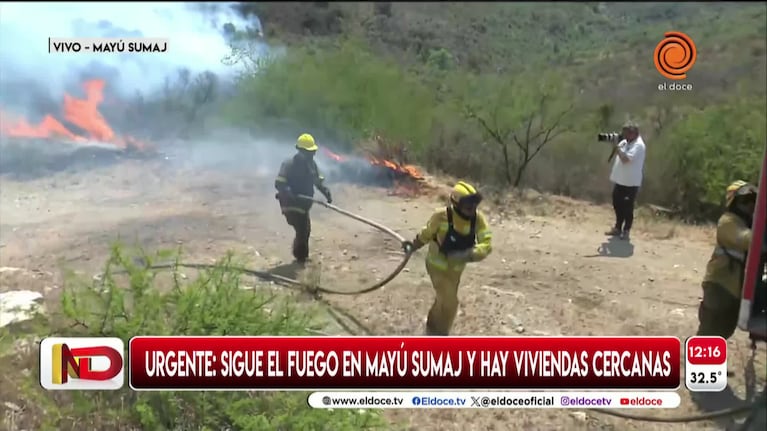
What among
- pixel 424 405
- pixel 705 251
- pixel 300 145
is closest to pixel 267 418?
pixel 424 405

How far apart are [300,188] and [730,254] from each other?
12.5 ft

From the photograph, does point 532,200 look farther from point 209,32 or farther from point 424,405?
point 424,405

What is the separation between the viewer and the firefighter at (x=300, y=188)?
6453mm

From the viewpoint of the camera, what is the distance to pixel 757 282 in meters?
3.87

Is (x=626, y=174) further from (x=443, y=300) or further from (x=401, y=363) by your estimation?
(x=401, y=363)

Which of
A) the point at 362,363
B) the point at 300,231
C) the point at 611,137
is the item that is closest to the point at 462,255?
the point at 362,363

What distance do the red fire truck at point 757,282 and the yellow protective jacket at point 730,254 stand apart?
1.75 feet

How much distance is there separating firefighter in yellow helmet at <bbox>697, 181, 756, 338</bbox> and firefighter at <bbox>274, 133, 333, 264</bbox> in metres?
3.49

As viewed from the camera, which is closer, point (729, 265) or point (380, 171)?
point (729, 265)

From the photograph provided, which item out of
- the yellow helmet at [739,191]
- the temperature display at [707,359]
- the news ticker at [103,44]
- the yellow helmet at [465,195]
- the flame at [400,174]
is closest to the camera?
the temperature display at [707,359]

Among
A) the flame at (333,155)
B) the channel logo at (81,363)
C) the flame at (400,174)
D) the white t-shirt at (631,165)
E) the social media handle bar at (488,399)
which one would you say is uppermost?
the white t-shirt at (631,165)

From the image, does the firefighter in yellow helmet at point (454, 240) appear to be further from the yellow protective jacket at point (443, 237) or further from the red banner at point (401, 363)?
the red banner at point (401, 363)

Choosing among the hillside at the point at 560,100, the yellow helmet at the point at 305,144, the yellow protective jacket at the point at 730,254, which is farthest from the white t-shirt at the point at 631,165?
the yellow helmet at the point at 305,144

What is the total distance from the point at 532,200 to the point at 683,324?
13.3 feet
